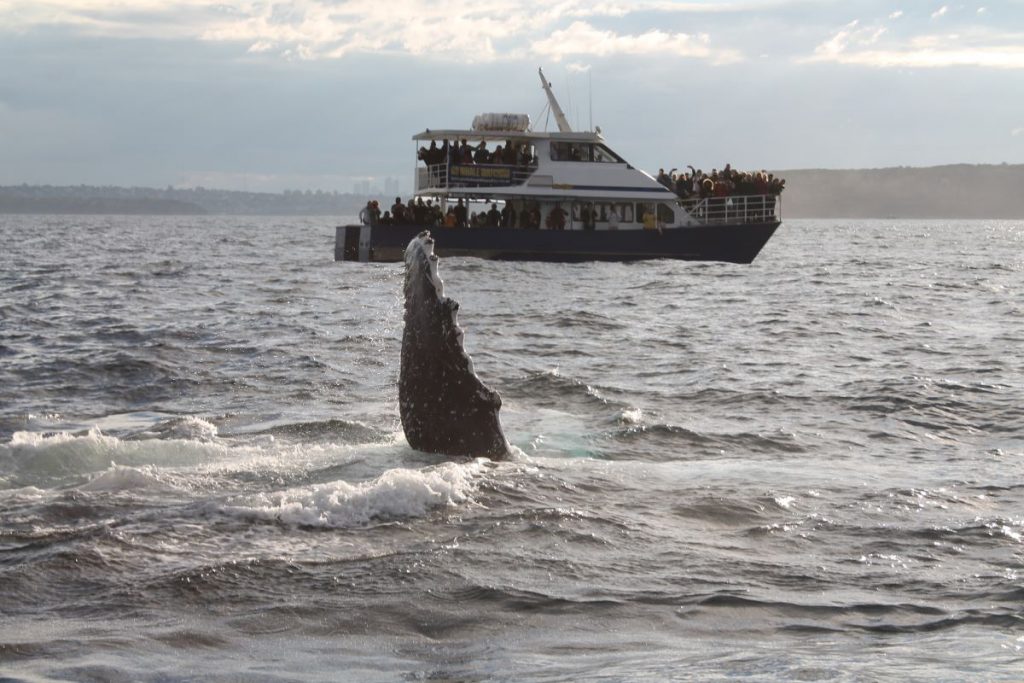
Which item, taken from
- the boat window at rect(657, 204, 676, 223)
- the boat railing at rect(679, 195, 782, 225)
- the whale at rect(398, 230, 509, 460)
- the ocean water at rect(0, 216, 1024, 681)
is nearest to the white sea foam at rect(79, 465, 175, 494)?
the ocean water at rect(0, 216, 1024, 681)

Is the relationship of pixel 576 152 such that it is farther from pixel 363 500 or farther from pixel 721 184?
pixel 363 500

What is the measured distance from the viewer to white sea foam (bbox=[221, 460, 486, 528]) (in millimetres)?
7168

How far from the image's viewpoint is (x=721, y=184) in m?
45.1

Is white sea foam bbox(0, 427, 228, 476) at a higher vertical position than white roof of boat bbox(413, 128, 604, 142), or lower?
lower

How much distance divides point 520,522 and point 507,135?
37.8 meters

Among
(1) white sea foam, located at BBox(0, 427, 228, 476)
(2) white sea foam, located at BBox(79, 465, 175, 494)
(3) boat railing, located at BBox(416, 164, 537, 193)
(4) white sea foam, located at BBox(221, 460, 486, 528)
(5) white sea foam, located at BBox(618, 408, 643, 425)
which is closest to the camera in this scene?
(4) white sea foam, located at BBox(221, 460, 486, 528)

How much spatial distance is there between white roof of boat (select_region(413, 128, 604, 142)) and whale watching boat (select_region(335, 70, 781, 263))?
0.03 m

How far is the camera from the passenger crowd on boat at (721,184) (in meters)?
44.5

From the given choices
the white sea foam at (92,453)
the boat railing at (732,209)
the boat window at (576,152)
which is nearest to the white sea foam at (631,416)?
the white sea foam at (92,453)

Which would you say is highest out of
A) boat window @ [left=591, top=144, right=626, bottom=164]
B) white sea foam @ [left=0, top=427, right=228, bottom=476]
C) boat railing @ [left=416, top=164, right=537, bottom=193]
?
boat window @ [left=591, top=144, right=626, bottom=164]

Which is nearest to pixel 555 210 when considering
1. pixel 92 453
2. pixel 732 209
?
pixel 732 209

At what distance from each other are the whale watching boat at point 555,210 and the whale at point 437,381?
34393 mm

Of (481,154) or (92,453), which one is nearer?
(92,453)

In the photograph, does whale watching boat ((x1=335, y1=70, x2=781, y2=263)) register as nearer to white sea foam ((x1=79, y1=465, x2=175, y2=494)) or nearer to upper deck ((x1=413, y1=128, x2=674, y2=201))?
upper deck ((x1=413, y1=128, x2=674, y2=201))
